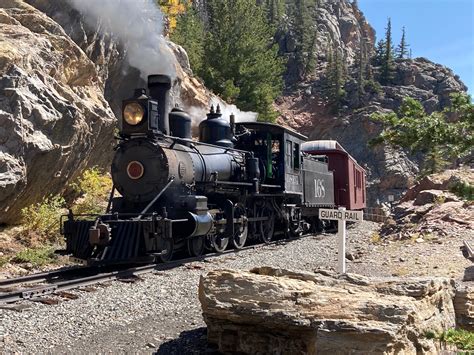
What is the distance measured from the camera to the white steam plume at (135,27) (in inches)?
676

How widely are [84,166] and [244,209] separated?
16.7 ft

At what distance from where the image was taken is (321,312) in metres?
3.85

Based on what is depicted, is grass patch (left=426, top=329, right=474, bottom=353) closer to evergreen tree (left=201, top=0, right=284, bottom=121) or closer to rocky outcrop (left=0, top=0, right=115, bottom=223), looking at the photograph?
rocky outcrop (left=0, top=0, right=115, bottom=223)

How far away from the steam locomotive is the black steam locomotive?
2cm

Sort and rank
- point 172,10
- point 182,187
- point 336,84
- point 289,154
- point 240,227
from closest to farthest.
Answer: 1. point 182,187
2. point 240,227
3. point 289,154
4. point 172,10
5. point 336,84

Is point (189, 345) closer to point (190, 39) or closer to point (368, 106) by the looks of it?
point (190, 39)

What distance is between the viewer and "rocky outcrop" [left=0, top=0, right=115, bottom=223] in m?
10.7

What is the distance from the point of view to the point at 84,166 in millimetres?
14406

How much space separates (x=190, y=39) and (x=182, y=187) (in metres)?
31.3

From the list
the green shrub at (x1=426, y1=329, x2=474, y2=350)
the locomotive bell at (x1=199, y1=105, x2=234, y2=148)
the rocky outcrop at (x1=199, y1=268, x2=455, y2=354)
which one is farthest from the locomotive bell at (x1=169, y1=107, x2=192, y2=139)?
the green shrub at (x1=426, y1=329, x2=474, y2=350)

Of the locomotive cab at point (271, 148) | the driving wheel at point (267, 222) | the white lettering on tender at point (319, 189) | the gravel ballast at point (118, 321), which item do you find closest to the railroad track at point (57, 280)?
the gravel ballast at point (118, 321)

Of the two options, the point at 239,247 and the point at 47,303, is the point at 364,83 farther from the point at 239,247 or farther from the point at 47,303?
the point at 47,303

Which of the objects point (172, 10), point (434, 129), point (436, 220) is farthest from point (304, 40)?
point (434, 129)

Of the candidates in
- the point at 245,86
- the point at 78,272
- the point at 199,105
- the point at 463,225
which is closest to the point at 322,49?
the point at 245,86
